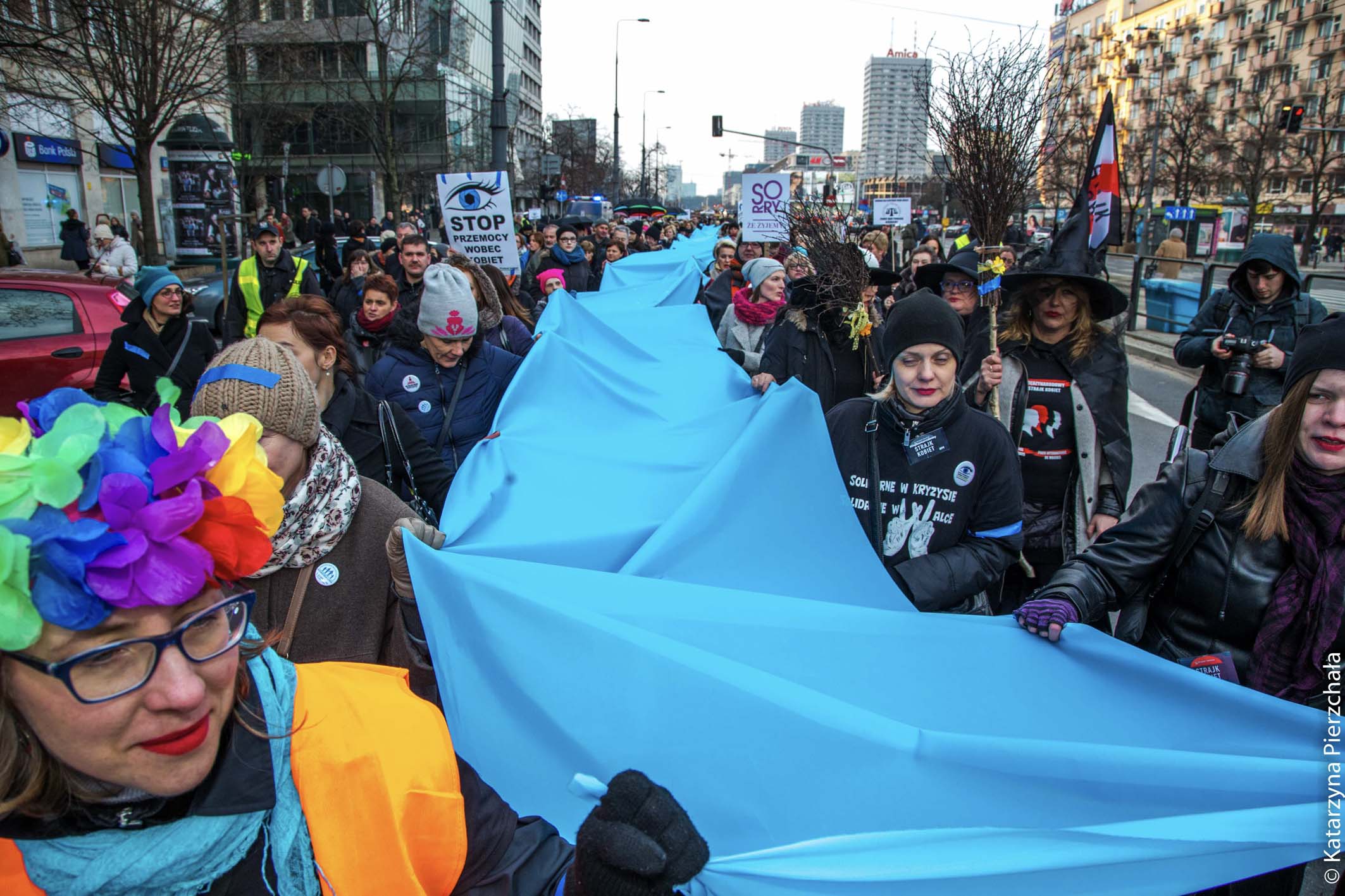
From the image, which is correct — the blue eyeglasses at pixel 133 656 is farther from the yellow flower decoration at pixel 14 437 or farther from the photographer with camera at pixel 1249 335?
the photographer with camera at pixel 1249 335

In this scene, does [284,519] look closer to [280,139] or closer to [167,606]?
[167,606]

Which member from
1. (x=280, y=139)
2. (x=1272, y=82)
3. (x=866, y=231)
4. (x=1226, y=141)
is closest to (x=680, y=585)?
(x=866, y=231)

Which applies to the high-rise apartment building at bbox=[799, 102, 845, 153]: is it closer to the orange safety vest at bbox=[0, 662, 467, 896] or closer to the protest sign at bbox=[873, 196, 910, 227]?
the protest sign at bbox=[873, 196, 910, 227]

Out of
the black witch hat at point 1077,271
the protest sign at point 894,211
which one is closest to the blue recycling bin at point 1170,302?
the protest sign at point 894,211

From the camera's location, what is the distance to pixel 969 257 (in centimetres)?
576

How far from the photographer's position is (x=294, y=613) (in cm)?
226

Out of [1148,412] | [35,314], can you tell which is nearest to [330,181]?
[35,314]

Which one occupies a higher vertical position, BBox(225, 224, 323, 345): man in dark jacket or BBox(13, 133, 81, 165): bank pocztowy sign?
BBox(13, 133, 81, 165): bank pocztowy sign

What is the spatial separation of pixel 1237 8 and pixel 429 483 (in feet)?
304

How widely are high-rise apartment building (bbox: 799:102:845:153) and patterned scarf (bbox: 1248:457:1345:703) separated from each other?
194m

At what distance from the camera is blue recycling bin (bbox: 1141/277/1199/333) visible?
48.5 feet

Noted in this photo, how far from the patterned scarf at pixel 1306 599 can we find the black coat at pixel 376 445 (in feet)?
8.32

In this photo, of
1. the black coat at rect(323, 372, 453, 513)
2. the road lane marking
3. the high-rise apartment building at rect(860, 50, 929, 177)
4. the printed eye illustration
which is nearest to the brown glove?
the black coat at rect(323, 372, 453, 513)

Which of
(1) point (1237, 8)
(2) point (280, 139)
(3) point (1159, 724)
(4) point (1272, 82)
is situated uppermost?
(1) point (1237, 8)
